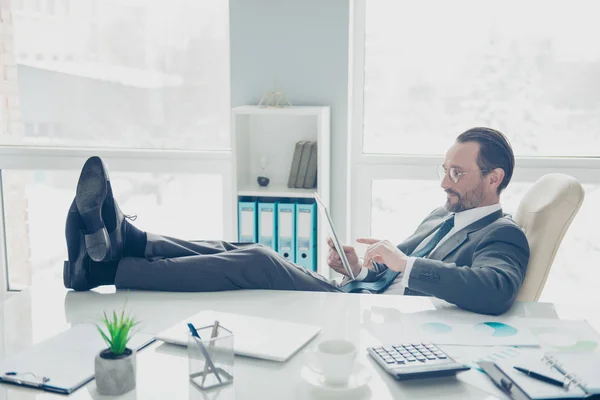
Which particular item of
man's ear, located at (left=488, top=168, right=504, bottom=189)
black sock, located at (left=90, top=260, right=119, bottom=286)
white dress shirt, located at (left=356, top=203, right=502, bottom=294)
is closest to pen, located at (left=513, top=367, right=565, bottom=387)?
white dress shirt, located at (left=356, top=203, right=502, bottom=294)

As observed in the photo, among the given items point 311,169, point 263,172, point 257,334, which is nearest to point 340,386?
point 257,334

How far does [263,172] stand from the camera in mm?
3646

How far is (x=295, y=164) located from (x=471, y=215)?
4.24 ft

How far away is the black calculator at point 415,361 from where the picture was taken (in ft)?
4.57

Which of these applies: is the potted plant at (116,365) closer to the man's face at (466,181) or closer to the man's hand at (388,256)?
the man's hand at (388,256)

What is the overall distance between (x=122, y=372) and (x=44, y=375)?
0.61 feet

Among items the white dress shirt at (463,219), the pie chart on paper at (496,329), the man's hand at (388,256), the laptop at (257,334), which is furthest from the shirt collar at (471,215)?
the laptop at (257,334)

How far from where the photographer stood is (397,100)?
3.74 metres

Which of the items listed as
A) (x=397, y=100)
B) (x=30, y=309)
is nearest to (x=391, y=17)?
(x=397, y=100)

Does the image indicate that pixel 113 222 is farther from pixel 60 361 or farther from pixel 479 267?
pixel 479 267

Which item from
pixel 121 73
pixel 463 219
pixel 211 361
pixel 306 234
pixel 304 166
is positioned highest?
pixel 121 73

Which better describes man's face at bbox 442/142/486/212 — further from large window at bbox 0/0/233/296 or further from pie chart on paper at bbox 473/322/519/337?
large window at bbox 0/0/233/296

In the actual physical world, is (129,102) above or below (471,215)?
above

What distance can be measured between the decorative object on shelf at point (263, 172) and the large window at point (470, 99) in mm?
490
